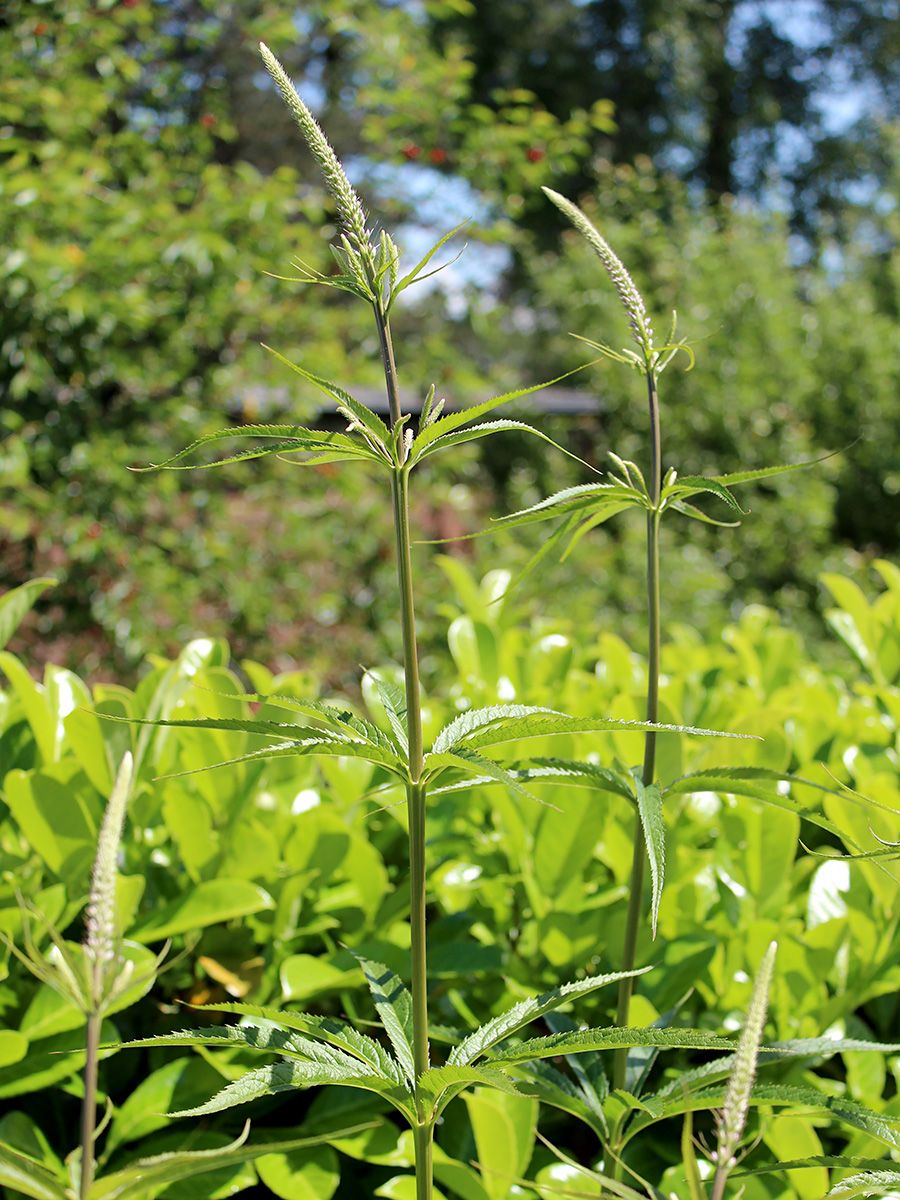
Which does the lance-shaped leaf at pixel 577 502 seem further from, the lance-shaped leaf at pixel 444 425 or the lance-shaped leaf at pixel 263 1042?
the lance-shaped leaf at pixel 263 1042

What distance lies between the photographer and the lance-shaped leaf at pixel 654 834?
2.77ft

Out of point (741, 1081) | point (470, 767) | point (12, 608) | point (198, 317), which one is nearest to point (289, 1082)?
point (470, 767)

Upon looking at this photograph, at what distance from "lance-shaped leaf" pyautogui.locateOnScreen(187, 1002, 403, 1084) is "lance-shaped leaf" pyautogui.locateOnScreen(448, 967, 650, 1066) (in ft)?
0.21

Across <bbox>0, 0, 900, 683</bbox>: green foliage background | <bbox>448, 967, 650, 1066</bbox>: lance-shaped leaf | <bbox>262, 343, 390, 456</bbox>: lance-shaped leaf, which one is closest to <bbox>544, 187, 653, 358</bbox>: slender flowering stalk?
<bbox>262, 343, 390, 456</bbox>: lance-shaped leaf

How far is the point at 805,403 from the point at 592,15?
18.8 meters

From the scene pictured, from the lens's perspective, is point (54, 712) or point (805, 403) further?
point (805, 403)

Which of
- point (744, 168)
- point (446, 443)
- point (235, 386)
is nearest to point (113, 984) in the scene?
point (446, 443)

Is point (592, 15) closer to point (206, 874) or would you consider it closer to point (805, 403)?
point (805, 403)

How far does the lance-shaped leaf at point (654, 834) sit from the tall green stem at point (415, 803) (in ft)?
0.62

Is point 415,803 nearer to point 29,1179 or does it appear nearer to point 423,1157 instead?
point 423,1157

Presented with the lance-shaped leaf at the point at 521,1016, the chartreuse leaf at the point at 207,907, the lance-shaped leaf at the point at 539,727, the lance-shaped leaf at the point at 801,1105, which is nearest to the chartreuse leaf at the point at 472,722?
the lance-shaped leaf at the point at 539,727

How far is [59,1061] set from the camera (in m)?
1.28

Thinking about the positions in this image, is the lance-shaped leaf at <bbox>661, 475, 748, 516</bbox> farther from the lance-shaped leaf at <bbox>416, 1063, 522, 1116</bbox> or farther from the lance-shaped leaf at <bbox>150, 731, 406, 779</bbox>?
the lance-shaped leaf at <bbox>416, 1063, 522, 1116</bbox>

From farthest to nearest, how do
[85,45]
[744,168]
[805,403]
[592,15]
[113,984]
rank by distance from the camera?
[744,168] < [592,15] < [805,403] < [85,45] < [113,984]
